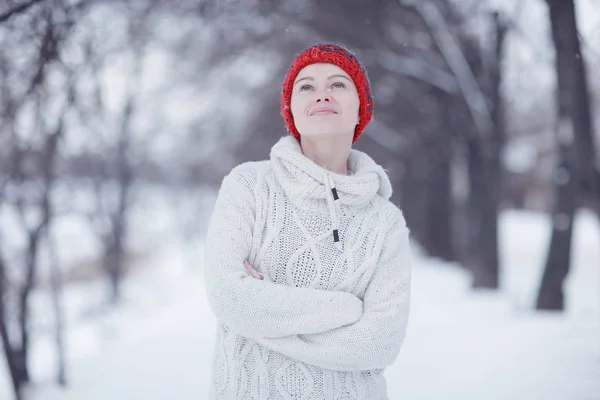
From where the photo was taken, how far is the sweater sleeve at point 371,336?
1856 mm

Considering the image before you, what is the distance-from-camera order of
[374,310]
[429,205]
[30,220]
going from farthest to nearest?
[429,205] < [30,220] < [374,310]

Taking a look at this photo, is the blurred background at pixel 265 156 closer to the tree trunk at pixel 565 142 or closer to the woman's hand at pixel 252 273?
the tree trunk at pixel 565 142

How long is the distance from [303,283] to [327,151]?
53 centimetres

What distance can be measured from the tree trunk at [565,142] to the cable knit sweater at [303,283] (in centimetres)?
326

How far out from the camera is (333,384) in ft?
6.31

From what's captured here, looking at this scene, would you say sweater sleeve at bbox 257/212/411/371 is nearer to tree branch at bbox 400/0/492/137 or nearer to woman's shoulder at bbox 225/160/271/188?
woman's shoulder at bbox 225/160/271/188

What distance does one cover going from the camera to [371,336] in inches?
74.3

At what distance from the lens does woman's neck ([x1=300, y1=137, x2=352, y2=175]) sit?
212cm

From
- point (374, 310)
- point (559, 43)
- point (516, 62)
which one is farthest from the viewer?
point (516, 62)

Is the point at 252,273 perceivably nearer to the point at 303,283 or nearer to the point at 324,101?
the point at 303,283

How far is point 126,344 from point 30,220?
1.82m

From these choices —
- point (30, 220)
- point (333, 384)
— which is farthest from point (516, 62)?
point (333, 384)

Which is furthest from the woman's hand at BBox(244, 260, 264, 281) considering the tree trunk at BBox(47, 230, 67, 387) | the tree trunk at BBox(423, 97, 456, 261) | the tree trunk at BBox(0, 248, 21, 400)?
the tree trunk at BBox(423, 97, 456, 261)

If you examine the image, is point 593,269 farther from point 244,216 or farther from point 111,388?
point 244,216
